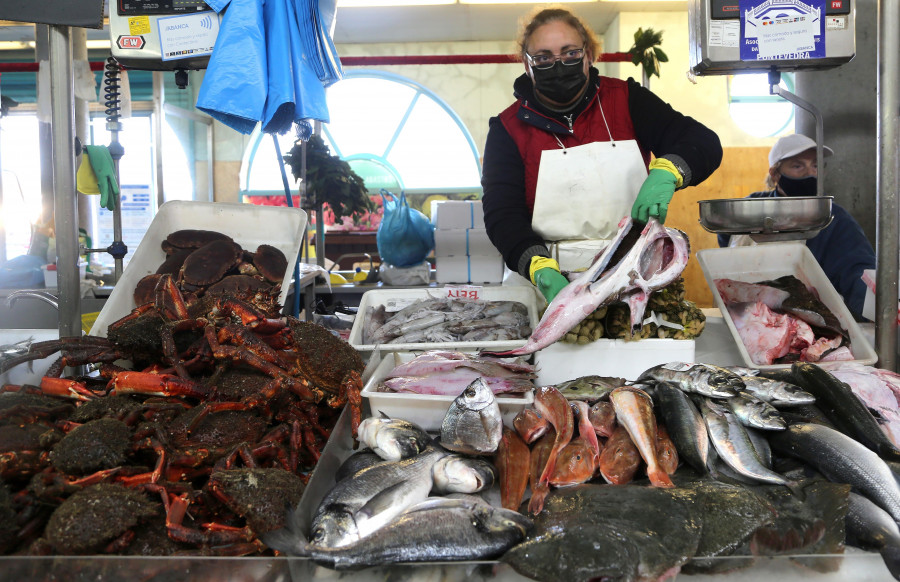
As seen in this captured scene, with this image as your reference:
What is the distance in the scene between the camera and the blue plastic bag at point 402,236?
486cm

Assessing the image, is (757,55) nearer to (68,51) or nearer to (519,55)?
(519,55)

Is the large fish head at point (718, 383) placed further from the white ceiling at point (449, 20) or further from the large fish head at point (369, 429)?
the white ceiling at point (449, 20)

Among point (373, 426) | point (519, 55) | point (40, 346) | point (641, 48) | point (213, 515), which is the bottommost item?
point (213, 515)

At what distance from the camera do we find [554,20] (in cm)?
306

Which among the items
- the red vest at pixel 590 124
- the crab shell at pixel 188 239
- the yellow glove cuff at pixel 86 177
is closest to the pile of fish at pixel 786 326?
the red vest at pixel 590 124

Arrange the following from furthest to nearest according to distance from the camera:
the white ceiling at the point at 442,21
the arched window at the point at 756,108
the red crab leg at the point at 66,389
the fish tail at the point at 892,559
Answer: the arched window at the point at 756,108 < the white ceiling at the point at 442,21 < the red crab leg at the point at 66,389 < the fish tail at the point at 892,559

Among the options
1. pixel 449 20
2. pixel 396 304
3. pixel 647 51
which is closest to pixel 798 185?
pixel 647 51

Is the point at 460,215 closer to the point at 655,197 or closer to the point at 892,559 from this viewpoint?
the point at 655,197

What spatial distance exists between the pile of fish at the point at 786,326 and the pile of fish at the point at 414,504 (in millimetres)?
1404

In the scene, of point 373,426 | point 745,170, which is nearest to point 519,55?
point 373,426

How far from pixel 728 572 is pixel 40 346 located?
6.44 ft

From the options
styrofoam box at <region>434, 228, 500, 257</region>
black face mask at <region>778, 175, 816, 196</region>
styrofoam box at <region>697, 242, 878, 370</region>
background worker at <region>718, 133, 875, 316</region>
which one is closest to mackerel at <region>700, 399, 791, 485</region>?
styrofoam box at <region>697, 242, 878, 370</region>

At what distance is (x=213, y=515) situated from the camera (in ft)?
4.80

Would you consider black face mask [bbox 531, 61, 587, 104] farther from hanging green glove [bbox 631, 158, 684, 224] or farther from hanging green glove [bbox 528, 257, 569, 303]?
hanging green glove [bbox 528, 257, 569, 303]
